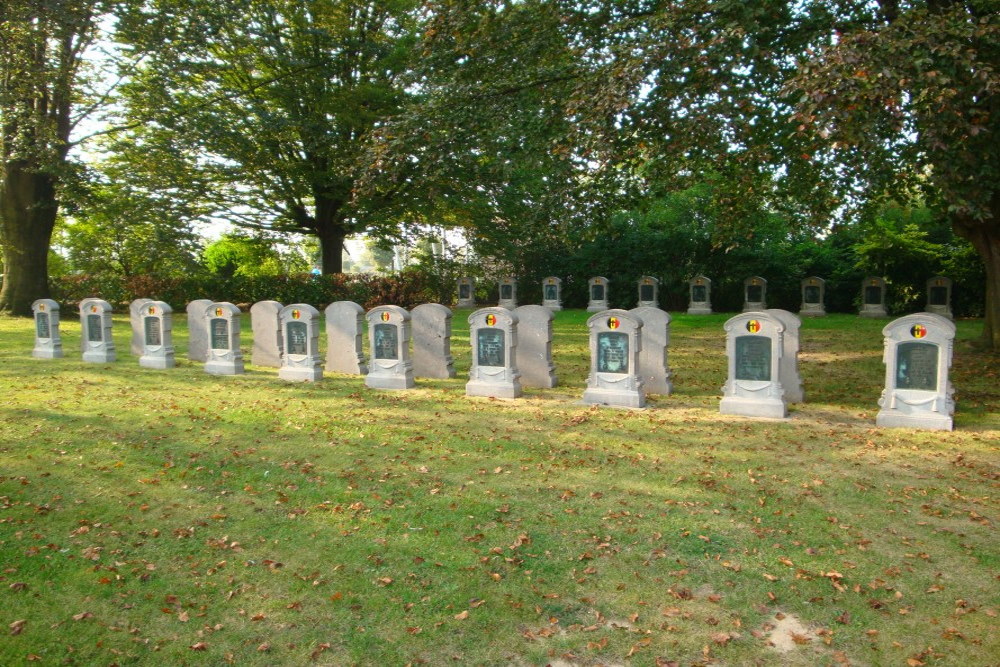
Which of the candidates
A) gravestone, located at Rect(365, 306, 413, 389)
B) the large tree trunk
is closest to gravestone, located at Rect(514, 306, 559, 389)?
gravestone, located at Rect(365, 306, 413, 389)

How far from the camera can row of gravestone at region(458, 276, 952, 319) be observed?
2306cm

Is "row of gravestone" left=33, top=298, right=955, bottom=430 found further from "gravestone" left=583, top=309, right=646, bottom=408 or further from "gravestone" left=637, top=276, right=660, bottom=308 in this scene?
"gravestone" left=637, top=276, right=660, bottom=308

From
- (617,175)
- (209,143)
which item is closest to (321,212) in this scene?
(209,143)

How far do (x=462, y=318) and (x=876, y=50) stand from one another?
1799 centimetres

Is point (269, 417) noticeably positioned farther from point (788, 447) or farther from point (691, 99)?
point (691, 99)

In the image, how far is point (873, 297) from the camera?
23.9m

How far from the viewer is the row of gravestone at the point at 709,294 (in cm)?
2306

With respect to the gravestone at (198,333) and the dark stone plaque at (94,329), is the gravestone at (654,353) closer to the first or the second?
the gravestone at (198,333)

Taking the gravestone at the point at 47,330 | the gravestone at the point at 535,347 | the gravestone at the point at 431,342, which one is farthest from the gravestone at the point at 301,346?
the gravestone at the point at 47,330

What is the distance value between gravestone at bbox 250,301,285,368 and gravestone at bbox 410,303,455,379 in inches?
111

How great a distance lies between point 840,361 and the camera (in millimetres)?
14266

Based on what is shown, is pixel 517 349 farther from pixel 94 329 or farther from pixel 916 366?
pixel 94 329

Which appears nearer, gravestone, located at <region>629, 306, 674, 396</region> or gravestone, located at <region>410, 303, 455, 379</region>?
gravestone, located at <region>629, 306, 674, 396</region>

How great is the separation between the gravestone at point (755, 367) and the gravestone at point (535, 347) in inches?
122
